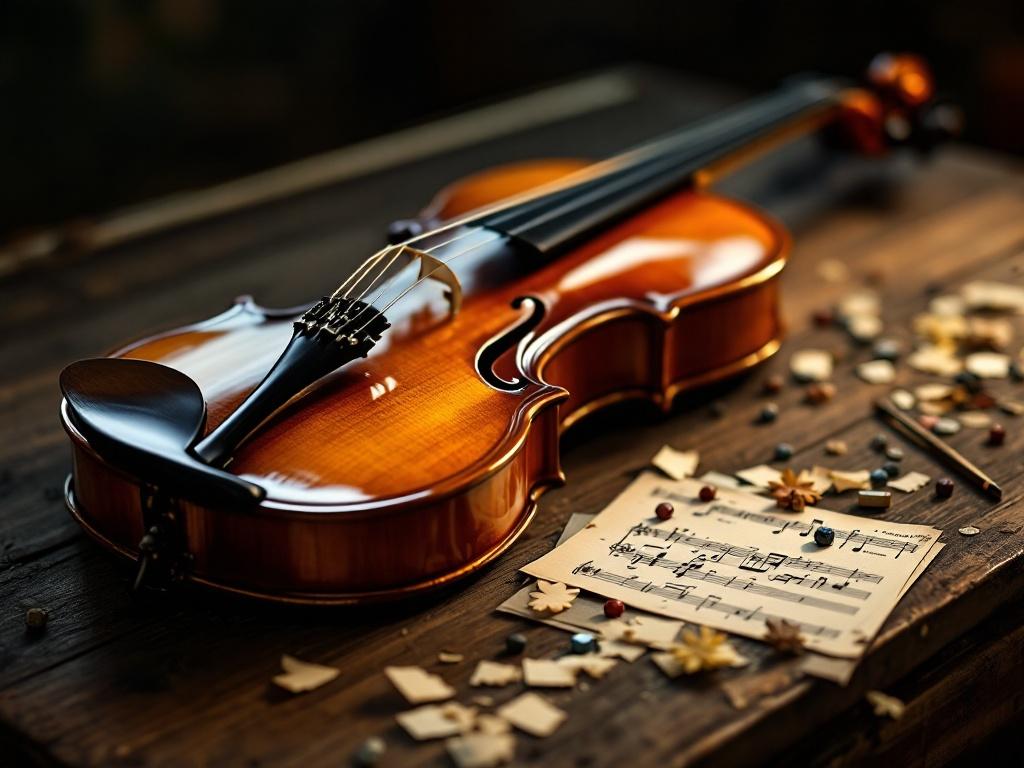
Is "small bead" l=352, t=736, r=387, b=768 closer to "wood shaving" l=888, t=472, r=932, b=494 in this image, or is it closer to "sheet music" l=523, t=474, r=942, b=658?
"sheet music" l=523, t=474, r=942, b=658

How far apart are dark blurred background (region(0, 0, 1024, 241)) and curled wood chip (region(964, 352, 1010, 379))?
1440 millimetres

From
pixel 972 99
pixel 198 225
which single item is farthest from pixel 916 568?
pixel 972 99

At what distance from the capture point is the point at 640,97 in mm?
2832

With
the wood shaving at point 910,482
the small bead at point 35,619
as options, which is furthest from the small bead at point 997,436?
the small bead at point 35,619

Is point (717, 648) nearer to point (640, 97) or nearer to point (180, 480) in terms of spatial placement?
point (180, 480)

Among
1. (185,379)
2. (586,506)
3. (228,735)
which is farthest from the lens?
(586,506)

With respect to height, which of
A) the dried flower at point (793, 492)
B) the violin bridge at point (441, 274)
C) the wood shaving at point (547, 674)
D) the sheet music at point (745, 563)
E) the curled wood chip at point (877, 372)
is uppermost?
the violin bridge at point (441, 274)

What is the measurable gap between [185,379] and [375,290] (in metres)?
0.35

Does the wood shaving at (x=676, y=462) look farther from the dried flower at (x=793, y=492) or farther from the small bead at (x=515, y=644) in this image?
the small bead at (x=515, y=644)

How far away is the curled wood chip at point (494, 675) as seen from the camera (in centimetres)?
119

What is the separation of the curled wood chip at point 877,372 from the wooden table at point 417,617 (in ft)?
0.07

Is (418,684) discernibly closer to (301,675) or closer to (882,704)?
(301,675)

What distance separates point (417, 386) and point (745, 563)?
426mm

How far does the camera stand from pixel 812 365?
5.90 ft
